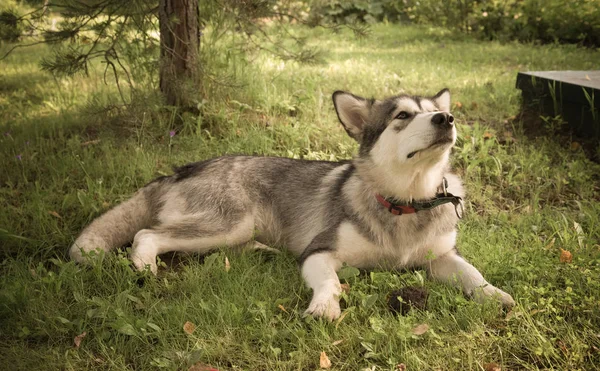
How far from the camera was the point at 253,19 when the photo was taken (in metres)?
5.65

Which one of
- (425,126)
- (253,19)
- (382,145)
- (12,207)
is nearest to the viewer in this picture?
(425,126)

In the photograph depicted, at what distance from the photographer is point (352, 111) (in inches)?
148

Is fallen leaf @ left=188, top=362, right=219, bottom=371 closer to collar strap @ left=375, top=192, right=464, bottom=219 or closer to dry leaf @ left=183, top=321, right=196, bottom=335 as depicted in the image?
dry leaf @ left=183, top=321, right=196, bottom=335

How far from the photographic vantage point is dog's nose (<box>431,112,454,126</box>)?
301cm

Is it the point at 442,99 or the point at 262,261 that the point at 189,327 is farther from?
the point at 442,99

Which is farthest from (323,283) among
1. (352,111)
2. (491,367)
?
(352,111)

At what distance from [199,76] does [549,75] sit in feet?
13.6

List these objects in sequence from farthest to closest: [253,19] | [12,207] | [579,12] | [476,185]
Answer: [579,12]
[253,19]
[476,185]
[12,207]

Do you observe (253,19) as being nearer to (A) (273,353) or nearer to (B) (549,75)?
(B) (549,75)

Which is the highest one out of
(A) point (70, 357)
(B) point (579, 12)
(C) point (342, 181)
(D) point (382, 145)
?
(B) point (579, 12)

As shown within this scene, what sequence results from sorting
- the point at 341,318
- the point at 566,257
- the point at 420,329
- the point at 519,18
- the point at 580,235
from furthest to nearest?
the point at 519,18, the point at 580,235, the point at 566,257, the point at 341,318, the point at 420,329

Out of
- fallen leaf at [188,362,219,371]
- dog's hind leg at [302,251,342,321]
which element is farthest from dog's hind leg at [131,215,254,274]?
fallen leaf at [188,362,219,371]

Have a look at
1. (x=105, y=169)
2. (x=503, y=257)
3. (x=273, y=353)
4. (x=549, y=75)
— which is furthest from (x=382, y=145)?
(x=549, y=75)

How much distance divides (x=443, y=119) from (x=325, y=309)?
53.6 inches
